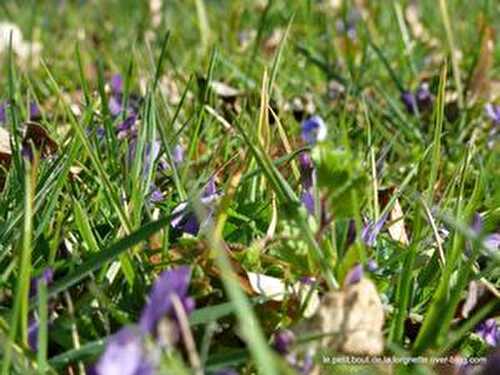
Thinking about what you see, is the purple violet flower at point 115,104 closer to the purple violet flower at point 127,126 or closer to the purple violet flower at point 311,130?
the purple violet flower at point 127,126

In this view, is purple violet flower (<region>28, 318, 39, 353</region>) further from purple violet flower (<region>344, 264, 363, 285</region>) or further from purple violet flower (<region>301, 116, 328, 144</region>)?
purple violet flower (<region>301, 116, 328, 144</region>)

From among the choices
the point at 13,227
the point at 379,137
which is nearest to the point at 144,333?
the point at 13,227

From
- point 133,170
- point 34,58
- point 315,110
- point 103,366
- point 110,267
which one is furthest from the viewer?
point 34,58

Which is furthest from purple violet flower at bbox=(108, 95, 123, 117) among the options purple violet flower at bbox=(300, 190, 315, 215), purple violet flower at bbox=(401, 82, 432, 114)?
purple violet flower at bbox=(300, 190, 315, 215)

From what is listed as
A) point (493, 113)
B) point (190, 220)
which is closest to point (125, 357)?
point (190, 220)

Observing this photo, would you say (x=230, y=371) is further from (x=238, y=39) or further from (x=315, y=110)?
(x=238, y=39)

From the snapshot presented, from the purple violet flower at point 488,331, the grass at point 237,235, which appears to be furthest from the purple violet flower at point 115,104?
the purple violet flower at point 488,331

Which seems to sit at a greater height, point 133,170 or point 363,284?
point 133,170

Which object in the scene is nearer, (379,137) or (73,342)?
(73,342)
